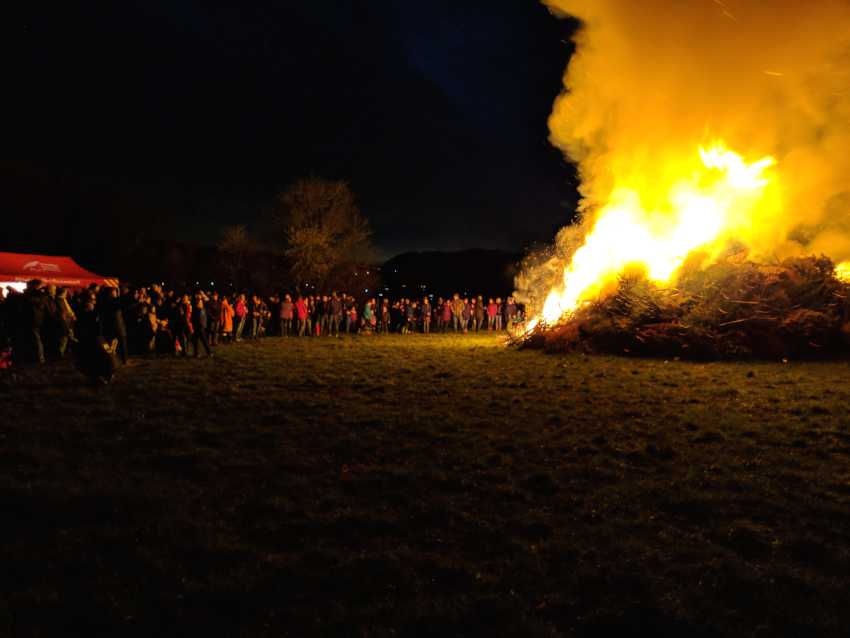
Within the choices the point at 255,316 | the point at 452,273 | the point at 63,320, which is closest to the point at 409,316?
the point at 255,316

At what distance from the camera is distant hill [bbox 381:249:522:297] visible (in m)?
77.0

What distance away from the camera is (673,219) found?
2020 cm

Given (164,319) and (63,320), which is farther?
(164,319)

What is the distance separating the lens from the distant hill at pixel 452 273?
77.0 metres

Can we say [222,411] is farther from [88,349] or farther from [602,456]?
[602,456]

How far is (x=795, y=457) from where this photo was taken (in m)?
6.91

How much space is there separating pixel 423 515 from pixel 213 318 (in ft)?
48.6

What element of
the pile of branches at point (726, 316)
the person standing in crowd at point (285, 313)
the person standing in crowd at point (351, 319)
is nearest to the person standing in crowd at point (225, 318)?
the person standing in crowd at point (285, 313)

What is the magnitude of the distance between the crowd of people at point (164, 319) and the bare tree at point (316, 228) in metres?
15.0

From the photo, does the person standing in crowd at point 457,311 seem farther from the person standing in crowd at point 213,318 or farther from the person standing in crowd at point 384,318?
the person standing in crowd at point 213,318

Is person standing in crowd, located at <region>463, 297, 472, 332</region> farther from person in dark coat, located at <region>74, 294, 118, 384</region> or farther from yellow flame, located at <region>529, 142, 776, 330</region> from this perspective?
person in dark coat, located at <region>74, 294, 118, 384</region>

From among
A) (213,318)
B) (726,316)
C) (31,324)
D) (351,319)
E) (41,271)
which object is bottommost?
(31,324)

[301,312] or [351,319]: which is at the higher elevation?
[301,312]

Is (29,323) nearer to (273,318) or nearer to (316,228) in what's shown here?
(273,318)
